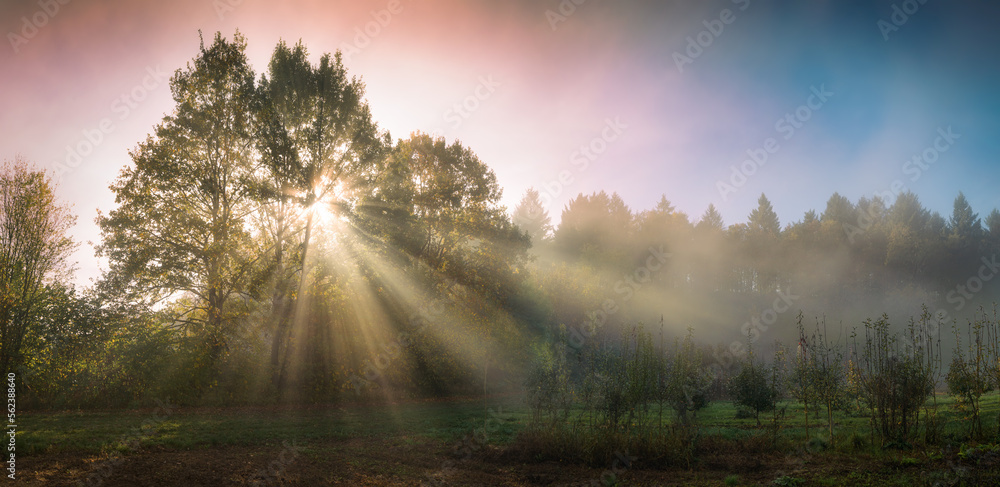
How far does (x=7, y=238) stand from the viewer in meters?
17.6

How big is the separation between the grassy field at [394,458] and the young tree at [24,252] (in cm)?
441

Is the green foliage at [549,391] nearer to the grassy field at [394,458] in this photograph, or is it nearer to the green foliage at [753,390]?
the grassy field at [394,458]

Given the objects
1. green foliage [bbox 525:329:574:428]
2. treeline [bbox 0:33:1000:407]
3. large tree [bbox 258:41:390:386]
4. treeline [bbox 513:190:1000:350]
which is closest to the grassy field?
green foliage [bbox 525:329:574:428]

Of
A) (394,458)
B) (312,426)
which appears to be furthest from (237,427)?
(394,458)

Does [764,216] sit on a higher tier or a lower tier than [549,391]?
higher

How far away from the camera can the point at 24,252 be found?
1798 centimetres

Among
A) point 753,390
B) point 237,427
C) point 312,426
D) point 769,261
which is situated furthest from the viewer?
point 769,261

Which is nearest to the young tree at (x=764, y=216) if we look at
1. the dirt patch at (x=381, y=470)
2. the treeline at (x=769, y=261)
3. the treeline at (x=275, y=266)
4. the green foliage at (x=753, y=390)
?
the treeline at (x=769, y=261)

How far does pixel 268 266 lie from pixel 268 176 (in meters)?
4.28

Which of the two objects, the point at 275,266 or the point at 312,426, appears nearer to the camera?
the point at 312,426

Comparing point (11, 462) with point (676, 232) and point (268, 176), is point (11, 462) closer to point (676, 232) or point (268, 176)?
point (268, 176)

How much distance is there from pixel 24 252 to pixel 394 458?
1852cm

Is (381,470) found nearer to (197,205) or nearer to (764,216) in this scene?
(197,205)

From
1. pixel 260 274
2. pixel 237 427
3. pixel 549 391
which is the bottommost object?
pixel 237 427
